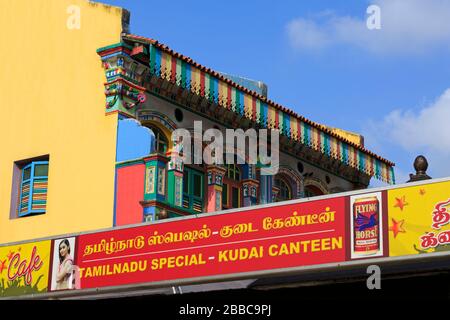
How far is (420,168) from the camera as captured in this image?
36.0 feet

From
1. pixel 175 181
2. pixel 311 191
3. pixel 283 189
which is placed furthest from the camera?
pixel 311 191

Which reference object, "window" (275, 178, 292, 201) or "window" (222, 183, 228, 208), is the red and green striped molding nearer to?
"window" (275, 178, 292, 201)

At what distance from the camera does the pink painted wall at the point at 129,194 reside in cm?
1608

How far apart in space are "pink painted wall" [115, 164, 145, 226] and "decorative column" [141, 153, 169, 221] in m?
0.10

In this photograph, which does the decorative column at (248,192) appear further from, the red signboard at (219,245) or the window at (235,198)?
the red signboard at (219,245)

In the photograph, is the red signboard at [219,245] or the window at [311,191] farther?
the window at [311,191]

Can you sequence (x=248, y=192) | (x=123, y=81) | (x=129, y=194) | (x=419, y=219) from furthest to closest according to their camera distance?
(x=248, y=192) → (x=123, y=81) → (x=129, y=194) → (x=419, y=219)

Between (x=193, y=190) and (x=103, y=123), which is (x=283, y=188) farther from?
(x=103, y=123)

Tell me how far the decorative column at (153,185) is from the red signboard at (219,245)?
242 cm

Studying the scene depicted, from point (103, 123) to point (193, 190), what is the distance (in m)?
2.48

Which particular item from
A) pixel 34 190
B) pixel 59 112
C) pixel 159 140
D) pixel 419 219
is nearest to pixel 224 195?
pixel 159 140

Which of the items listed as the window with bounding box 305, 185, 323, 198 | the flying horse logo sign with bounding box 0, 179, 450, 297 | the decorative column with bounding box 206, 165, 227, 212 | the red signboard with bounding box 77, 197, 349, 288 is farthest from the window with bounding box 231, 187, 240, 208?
the red signboard with bounding box 77, 197, 349, 288

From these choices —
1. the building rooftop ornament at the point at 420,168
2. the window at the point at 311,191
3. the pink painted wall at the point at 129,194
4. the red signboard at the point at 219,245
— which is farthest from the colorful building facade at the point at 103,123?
the building rooftop ornament at the point at 420,168
